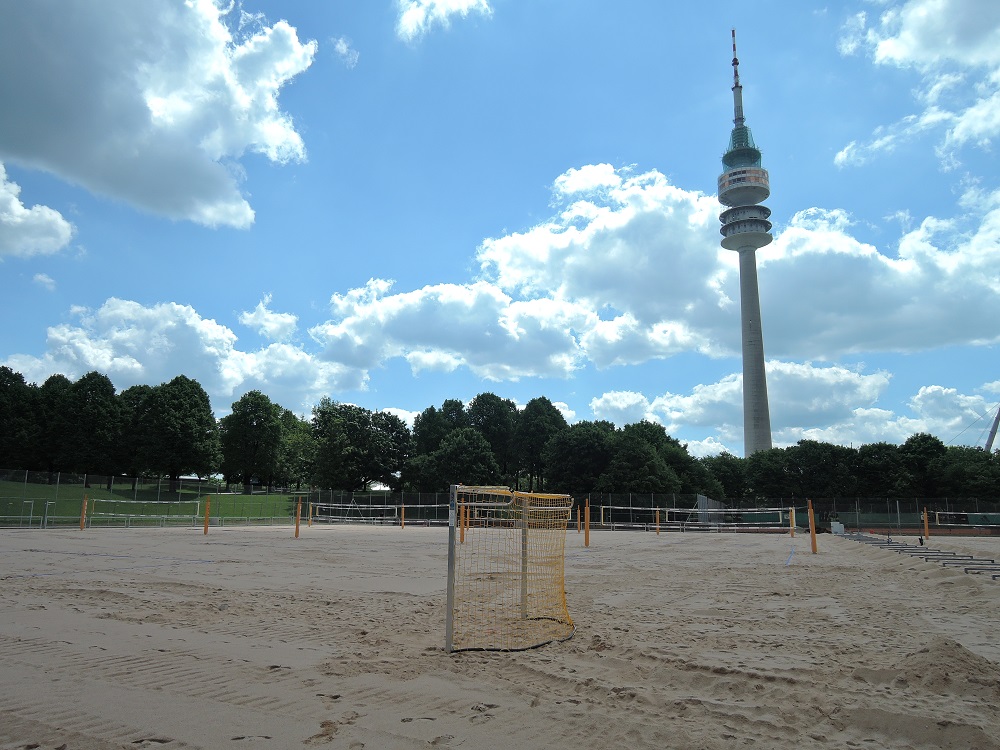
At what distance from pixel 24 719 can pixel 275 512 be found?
51.6 metres

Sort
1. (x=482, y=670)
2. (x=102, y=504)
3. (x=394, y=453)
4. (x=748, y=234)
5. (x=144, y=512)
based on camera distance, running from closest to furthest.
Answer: (x=482, y=670) → (x=102, y=504) → (x=144, y=512) → (x=394, y=453) → (x=748, y=234)

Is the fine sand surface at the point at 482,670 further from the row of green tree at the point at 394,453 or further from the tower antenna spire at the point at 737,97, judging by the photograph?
the tower antenna spire at the point at 737,97

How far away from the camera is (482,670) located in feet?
20.2

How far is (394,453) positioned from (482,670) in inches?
2872

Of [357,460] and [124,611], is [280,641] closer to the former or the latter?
[124,611]

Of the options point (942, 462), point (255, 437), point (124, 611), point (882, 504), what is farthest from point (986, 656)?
point (255, 437)

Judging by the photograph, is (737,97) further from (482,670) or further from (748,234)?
(482,670)

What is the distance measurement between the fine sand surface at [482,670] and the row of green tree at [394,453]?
56.4m

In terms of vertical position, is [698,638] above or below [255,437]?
below

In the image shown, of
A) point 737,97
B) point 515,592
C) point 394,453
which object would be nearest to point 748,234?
point 737,97

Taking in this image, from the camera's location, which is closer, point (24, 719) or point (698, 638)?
point (24, 719)

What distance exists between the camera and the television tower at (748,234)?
11506 cm

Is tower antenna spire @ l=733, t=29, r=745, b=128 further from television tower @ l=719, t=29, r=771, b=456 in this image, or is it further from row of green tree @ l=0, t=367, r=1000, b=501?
row of green tree @ l=0, t=367, r=1000, b=501

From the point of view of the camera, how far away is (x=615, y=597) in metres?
10.7
